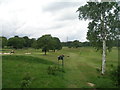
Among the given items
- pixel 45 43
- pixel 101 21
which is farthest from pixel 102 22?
pixel 45 43

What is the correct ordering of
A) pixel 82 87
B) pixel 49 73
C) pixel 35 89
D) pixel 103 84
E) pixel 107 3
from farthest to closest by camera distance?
pixel 107 3
pixel 49 73
pixel 103 84
pixel 82 87
pixel 35 89

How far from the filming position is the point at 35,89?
15914mm

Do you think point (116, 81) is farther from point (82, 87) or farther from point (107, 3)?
point (107, 3)

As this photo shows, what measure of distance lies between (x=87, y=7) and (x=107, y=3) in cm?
324

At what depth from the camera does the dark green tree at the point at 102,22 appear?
26719mm

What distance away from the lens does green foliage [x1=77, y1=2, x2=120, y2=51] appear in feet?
87.6

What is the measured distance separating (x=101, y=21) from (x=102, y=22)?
0.24m

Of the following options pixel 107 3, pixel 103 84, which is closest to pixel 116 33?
pixel 107 3

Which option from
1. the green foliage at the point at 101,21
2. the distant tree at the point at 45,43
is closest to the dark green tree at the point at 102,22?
the green foliage at the point at 101,21

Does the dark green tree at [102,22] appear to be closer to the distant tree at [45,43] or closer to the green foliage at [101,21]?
the green foliage at [101,21]

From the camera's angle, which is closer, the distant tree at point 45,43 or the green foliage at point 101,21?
the green foliage at point 101,21

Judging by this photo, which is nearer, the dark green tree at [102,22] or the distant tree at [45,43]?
the dark green tree at [102,22]

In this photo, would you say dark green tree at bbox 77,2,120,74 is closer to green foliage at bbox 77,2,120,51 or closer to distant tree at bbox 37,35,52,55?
green foliage at bbox 77,2,120,51

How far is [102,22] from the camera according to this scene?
2756 centimetres
